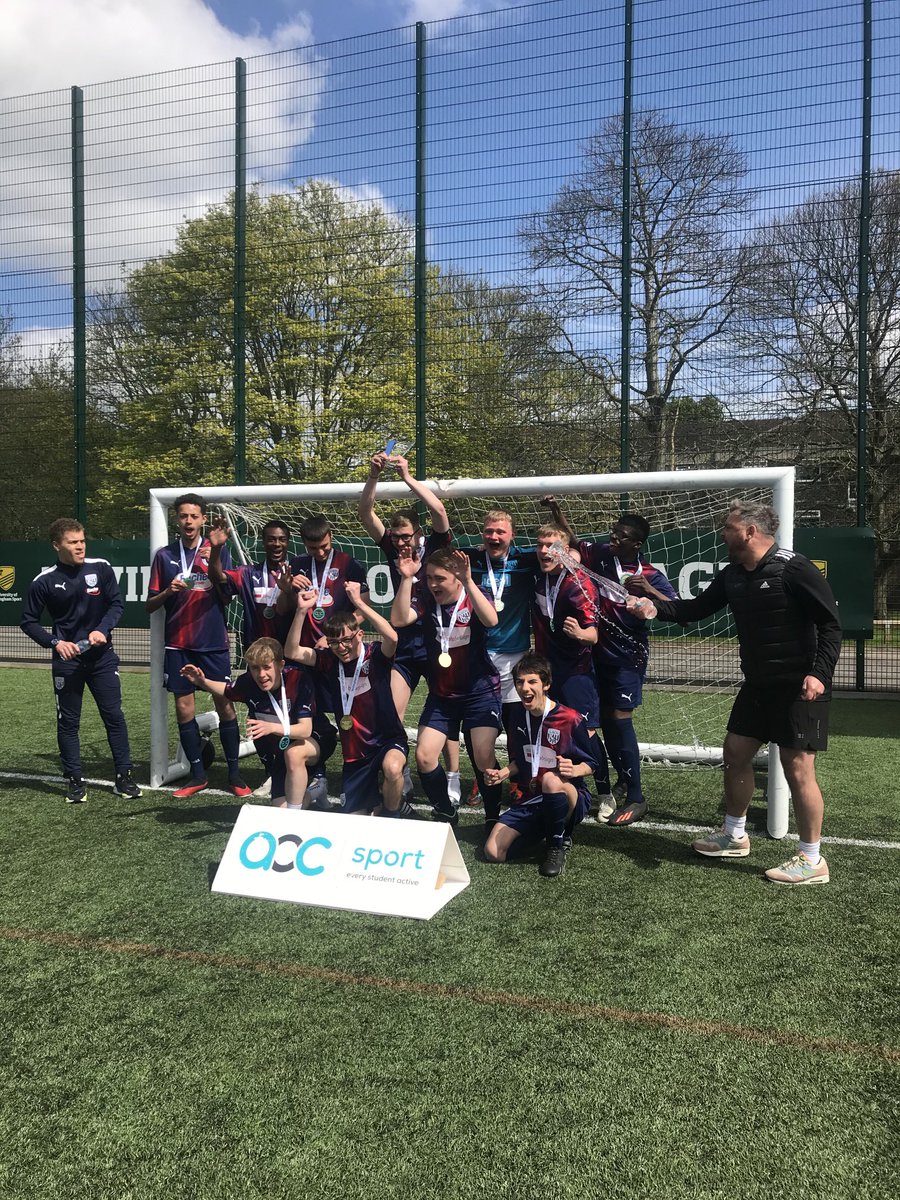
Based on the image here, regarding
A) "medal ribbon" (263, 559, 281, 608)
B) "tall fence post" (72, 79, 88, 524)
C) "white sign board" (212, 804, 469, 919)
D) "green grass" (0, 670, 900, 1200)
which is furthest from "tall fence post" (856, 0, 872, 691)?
"tall fence post" (72, 79, 88, 524)

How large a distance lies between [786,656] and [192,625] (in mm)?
4007

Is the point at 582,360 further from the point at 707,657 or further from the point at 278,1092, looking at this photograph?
the point at 278,1092

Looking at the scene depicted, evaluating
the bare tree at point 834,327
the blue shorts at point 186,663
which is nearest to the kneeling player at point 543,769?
the blue shorts at point 186,663

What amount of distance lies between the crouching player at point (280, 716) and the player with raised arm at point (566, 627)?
58.2 inches

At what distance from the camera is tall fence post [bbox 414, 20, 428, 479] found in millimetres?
10461

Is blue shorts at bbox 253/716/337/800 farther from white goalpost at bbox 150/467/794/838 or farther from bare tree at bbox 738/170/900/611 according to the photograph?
bare tree at bbox 738/170/900/611

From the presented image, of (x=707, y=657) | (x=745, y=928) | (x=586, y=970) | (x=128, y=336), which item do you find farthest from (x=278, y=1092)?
(x=128, y=336)

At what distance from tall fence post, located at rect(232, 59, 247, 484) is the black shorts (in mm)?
8394

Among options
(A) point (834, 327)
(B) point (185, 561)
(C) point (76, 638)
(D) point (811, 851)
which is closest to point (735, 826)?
(D) point (811, 851)

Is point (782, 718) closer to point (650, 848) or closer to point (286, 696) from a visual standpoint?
point (650, 848)

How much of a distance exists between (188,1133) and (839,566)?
854cm

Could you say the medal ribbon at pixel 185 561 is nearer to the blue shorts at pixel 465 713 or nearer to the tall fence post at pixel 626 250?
the blue shorts at pixel 465 713

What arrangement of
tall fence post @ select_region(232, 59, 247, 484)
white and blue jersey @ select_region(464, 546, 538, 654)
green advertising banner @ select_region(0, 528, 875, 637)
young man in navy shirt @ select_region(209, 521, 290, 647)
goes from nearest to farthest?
white and blue jersey @ select_region(464, 546, 538, 654) → young man in navy shirt @ select_region(209, 521, 290, 647) → green advertising banner @ select_region(0, 528, 875, 637) → tall fence post @ select_region(232, 59, 247, 484)

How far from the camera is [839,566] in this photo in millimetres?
9148
